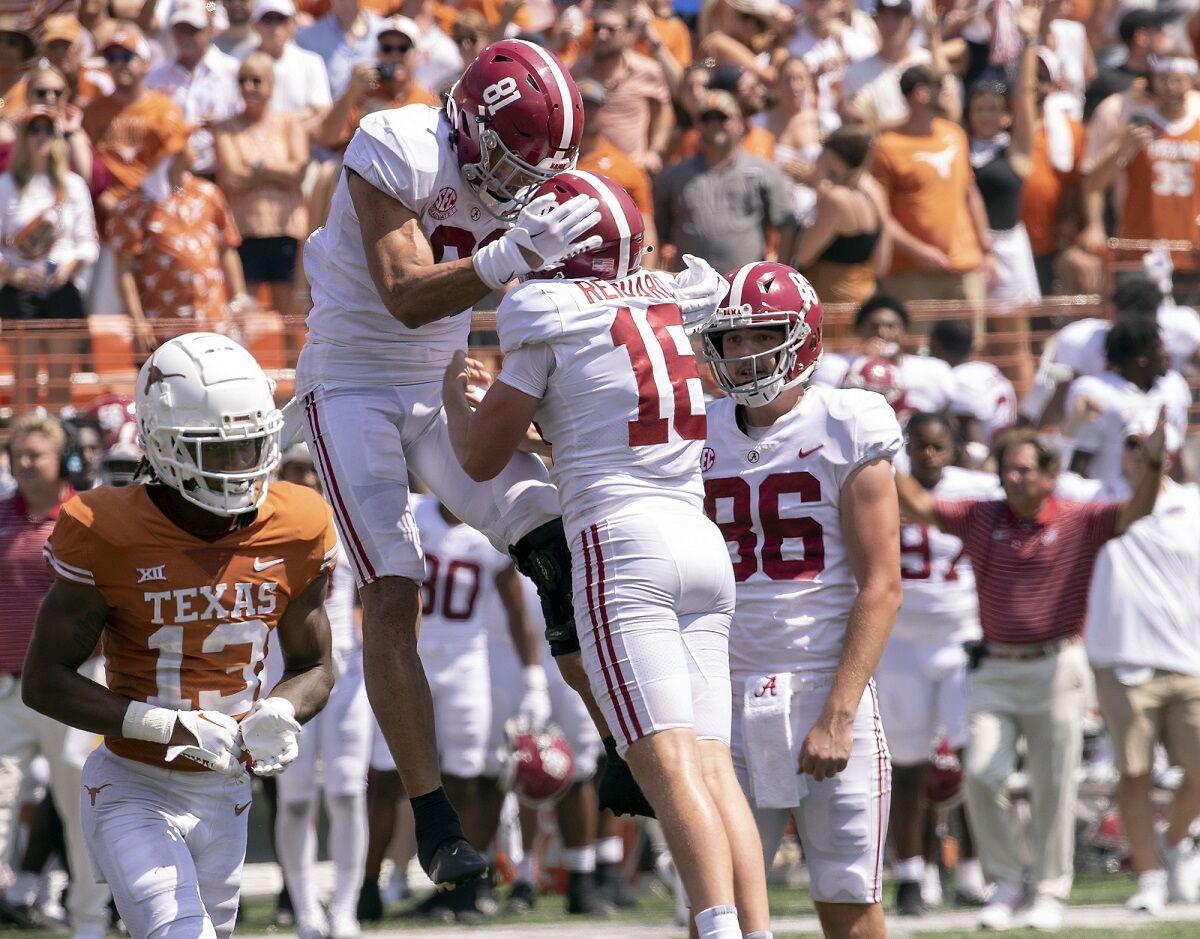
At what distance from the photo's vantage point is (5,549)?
9141 millimetres

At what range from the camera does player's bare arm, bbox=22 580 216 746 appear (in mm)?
4969

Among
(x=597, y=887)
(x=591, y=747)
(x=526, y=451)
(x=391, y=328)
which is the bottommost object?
(x=597, y=887)

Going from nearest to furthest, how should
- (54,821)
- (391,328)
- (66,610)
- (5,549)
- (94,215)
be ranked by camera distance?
(66,610), (391,328), (5,549), (54,821), (94,215)

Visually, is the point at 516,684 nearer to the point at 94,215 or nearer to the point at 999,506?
the point at 999,506

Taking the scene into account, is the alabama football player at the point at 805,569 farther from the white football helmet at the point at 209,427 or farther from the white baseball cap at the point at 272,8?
the white baseball cap at the point at 272,8

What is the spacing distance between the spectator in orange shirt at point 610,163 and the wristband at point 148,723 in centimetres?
668

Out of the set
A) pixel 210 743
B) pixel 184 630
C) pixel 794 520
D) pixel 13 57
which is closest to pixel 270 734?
pixel 210 743

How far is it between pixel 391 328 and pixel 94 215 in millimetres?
6180

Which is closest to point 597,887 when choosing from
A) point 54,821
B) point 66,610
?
point 54,821

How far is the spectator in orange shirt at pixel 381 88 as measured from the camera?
38.0ft

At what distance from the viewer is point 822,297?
1174 cm

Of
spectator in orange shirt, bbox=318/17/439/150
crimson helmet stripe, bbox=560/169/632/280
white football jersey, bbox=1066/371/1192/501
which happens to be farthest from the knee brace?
spectator in orange shirt, bbox=318/17/439/150

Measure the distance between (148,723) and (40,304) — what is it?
20.9 ft

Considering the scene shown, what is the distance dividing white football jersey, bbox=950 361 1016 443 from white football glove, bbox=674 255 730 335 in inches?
217
